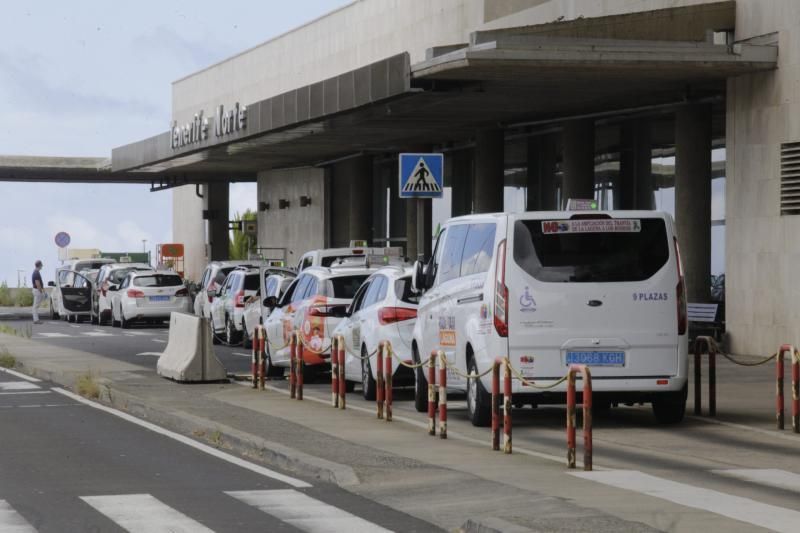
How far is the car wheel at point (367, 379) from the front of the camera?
2047 centimetres

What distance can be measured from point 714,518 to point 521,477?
2.42 metres

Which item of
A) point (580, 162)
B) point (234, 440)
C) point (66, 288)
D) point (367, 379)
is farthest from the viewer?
point (66, 288)

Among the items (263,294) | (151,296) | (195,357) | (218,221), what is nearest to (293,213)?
(218,221)

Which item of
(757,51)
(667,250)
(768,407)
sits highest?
(757,51)

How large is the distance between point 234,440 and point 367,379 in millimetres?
5391

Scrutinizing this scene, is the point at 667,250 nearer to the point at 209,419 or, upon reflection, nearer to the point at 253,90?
the point at 209,419

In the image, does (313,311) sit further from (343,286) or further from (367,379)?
(367,379)

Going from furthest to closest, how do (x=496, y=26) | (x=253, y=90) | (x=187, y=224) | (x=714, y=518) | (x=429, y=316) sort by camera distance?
(x=187, y=224) → (x=253, y=90) → (x=496, y=26) → (x=429, y=316) → (x=714, y=518)

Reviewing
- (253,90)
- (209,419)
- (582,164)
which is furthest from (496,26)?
(209,419)

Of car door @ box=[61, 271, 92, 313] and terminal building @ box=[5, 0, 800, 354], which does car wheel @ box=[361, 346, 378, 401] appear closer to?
terminal building @ box=[5, 0, 800, 354]

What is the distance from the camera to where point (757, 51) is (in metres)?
27.4

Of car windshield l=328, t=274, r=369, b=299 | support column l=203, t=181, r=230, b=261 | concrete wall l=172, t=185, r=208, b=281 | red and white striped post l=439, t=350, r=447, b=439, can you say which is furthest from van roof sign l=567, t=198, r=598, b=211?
concrete wall l=172, t=185, r=208, b=281

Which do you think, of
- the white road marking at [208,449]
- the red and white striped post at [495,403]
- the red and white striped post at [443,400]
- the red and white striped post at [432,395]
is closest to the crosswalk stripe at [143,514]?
the white road marking at [208,449]

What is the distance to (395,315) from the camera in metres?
20.2
